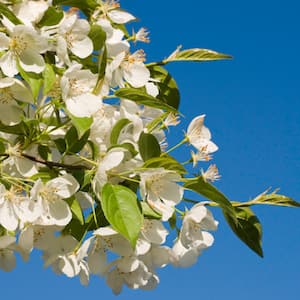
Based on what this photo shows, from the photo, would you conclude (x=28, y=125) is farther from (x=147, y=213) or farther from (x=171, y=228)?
(x=171, y=228)

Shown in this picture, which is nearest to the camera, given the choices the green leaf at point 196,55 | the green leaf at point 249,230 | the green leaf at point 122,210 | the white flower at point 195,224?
the green leaf at point 122,210

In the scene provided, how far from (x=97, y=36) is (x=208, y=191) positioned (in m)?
0.48

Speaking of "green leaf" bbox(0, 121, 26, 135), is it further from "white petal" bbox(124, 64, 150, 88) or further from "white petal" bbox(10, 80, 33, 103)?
"white petal" bbox(124, 64, 150, 88)

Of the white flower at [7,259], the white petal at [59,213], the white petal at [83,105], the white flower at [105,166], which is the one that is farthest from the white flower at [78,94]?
the white flower at [7,259]

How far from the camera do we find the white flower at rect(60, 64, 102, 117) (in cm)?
151

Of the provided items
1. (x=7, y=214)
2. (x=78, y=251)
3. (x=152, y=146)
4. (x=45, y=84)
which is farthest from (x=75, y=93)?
(x=78, y=251)

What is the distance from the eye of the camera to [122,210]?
1463 millimetres

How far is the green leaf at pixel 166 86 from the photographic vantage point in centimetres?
195

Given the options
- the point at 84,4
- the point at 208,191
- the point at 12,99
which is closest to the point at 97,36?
the point at 84,4

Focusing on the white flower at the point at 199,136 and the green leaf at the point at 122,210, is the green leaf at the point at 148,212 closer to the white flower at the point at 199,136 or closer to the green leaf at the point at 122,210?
the green leaf at the point at 122,210

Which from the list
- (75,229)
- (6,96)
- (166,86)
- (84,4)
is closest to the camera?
(6,96)

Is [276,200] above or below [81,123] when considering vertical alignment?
below

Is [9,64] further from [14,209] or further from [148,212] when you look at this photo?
[148,212]

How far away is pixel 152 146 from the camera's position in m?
1.57
